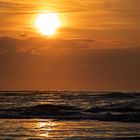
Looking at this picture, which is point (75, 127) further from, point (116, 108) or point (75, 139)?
point (116, 108)

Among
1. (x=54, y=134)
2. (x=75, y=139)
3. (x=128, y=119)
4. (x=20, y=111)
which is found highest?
(x=20, y=111)

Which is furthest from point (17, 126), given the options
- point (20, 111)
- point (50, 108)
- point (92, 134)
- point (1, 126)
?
point (50, 108)

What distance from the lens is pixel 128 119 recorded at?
2702 cm

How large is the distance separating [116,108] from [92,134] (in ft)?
54.8

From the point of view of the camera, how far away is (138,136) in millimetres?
18219

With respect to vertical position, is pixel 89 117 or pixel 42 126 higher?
pixel 89 117

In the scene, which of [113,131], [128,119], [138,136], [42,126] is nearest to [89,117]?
[128,119]

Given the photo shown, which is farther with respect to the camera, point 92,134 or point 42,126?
point 42,126

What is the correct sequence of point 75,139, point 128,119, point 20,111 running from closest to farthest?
point 75,139 < point 128,119 < point 20,111

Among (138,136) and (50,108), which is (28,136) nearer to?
(138,136)

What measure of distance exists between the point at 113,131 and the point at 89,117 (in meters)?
8.49

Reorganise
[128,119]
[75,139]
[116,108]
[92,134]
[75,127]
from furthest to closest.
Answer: [116,108], [128,119], [75,127], [92,134], [75,139]

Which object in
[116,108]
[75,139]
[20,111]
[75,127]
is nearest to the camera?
[75,139]

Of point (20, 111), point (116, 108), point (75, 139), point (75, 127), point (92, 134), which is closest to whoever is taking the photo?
point (75, 139)
